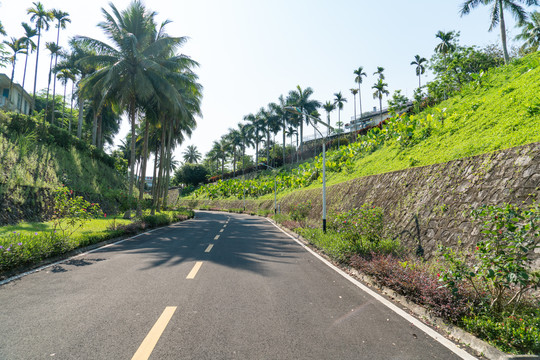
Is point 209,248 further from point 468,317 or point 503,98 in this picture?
point 503,98

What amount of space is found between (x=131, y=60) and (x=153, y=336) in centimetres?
2183

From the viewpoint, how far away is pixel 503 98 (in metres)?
12.3

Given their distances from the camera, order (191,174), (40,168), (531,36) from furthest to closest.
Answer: (191,174), (531,36), (40,168)

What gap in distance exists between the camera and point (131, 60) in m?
20.8

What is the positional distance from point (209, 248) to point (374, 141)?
17.4 meters

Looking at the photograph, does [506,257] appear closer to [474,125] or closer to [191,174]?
[474,125]

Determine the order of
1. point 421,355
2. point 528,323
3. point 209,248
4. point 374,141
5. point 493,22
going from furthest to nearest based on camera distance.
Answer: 1. point 493,22
2. point 374,141
3. point 209,248
4. point 528,323
5. point 421,355

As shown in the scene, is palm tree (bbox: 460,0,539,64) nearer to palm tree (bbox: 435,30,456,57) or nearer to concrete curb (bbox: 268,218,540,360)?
palm tree (bbox: 435,30,456,57)

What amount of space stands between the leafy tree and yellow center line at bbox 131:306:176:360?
258ft

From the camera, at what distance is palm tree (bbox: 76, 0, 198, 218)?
19.8 meters

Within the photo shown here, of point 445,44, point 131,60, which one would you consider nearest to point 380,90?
point 445,44

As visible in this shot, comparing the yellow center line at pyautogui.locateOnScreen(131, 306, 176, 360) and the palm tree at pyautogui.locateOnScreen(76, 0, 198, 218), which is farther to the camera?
the palm tree at pyautogui.locateOnScreen(76, 0, 198, 218)

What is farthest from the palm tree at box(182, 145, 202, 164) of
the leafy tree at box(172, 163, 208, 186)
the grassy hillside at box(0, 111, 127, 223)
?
the grassy hillside at box(0, 111, 127, 223)

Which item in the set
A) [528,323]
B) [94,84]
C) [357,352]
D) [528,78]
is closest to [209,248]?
[357,352]
